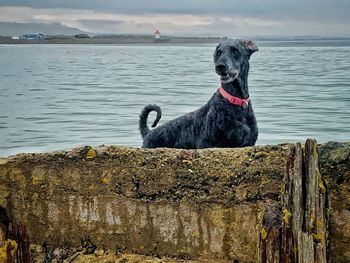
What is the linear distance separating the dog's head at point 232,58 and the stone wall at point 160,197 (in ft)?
7.49

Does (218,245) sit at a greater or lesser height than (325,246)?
lesser

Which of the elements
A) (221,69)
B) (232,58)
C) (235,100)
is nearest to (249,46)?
(232,58)

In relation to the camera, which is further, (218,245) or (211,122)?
(211,122)

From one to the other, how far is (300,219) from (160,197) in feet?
3.07

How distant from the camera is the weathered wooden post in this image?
2457 mm

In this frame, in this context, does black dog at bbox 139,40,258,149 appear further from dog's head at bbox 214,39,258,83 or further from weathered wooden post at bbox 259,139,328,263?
weathered wooden post at bbox 259,139,328,263

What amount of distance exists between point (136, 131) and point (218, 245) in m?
7.46

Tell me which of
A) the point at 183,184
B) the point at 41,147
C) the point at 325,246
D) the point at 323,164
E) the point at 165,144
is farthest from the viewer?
the point at 41,147

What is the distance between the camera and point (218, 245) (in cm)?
314

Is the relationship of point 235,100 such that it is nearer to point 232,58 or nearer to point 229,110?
point 229,110

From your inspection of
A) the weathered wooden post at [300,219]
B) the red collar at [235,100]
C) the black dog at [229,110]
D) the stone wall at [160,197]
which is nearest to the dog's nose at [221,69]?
the black dog at [229,110]

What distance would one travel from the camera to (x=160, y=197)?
322cm

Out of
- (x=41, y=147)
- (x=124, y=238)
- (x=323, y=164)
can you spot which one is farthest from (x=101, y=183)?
(x=41, y=147)

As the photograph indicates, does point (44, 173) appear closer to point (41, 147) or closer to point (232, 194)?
point (232, 194)
